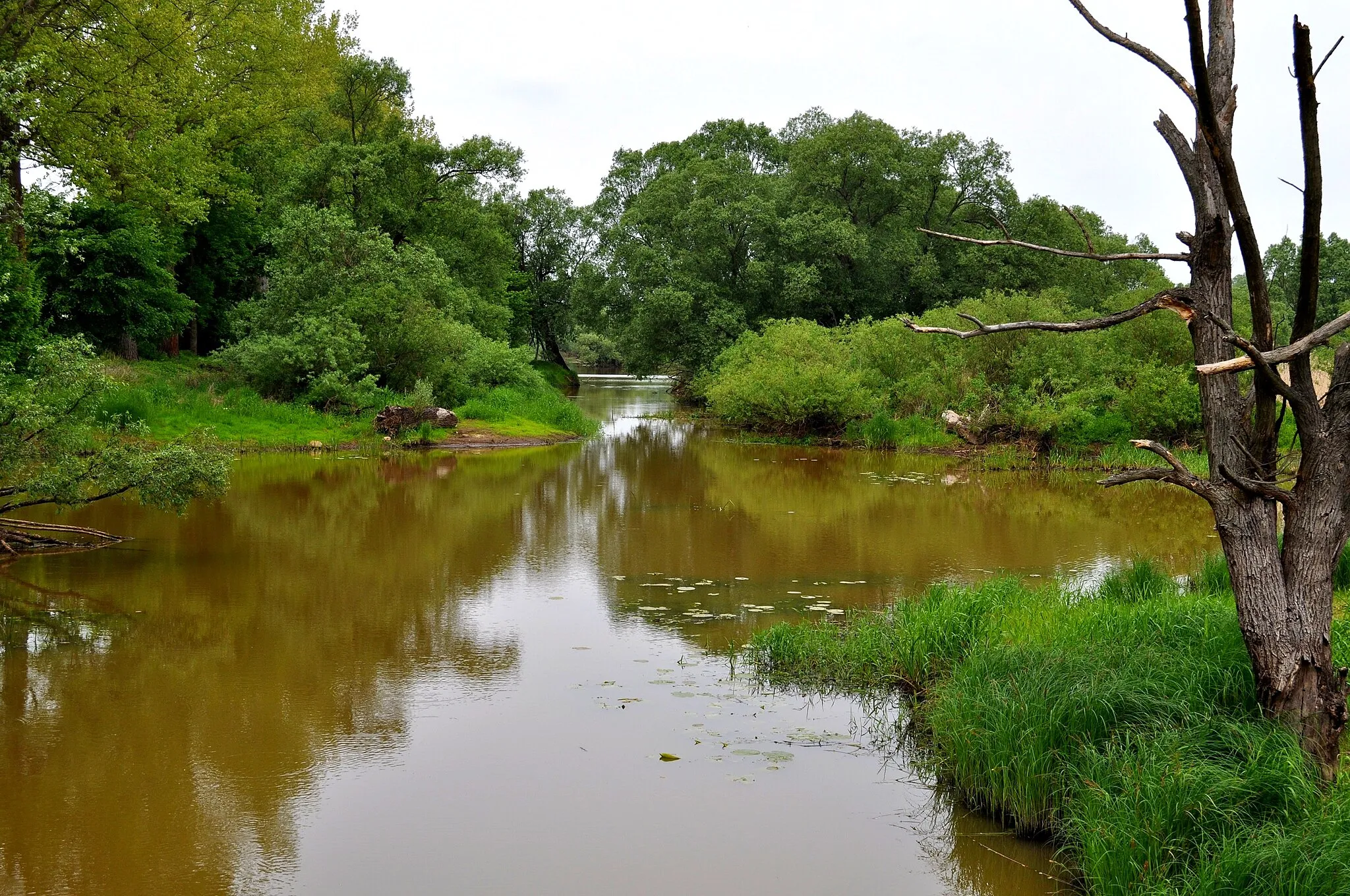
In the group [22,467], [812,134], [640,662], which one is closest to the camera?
[640,662]

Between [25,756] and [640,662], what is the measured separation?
433cm

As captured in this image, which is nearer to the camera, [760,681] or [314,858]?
[314,858]

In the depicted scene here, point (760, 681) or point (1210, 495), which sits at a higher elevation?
point (1210, 495)

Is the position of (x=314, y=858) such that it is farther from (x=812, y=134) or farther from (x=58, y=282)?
(x=812, y=134)

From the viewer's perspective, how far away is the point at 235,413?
24.6 meters

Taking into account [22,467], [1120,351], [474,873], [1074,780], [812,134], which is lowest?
[474,873]

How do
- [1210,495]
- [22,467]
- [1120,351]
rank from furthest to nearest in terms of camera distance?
[1120,351] → [22,467] → [1210,495]

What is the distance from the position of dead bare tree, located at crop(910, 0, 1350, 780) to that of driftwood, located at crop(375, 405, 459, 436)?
2174 cm

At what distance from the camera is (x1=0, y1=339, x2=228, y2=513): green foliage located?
11.4m

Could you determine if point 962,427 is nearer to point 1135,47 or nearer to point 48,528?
point 48,528

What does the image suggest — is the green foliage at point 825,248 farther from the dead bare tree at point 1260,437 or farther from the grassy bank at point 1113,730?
the dead bare tree at point 1260,437

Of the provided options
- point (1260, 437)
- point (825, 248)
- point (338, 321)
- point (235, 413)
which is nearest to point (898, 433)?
point (825, 248)

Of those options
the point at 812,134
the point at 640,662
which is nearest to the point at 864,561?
the point at 640,662

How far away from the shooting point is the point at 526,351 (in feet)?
105
